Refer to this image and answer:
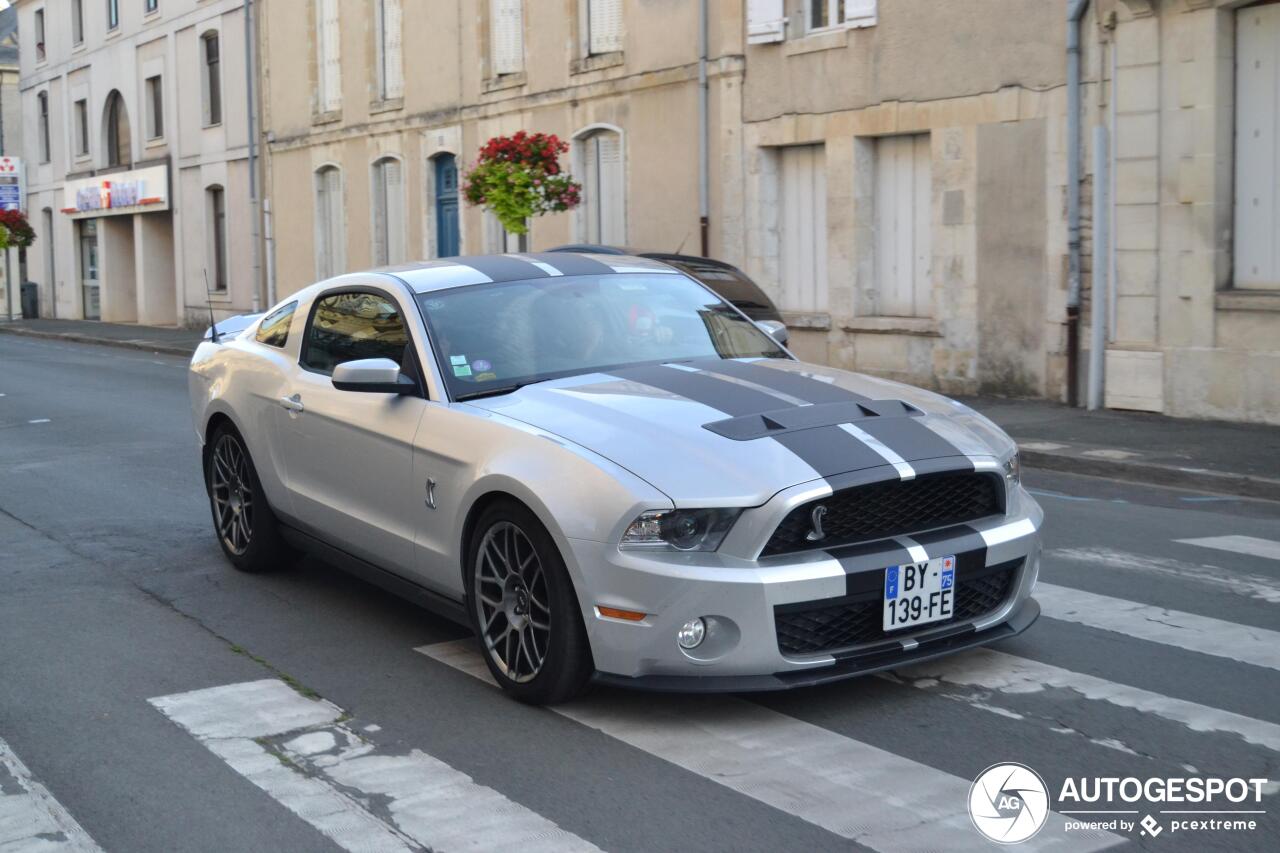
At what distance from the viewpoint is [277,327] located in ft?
25.1

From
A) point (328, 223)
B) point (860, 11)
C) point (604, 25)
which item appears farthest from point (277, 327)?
Answer: point (328, 223)

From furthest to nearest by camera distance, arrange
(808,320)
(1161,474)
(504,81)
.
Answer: (504,81)
(808,320)
(1161,474)

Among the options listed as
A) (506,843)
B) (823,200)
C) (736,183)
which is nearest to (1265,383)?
(823,200)

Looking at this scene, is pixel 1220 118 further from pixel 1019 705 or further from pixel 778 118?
pixel 1019 705

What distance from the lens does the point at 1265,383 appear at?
1317 cm

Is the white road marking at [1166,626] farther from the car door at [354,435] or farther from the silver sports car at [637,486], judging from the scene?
the car door at [354,435]

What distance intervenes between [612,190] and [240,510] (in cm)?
1571

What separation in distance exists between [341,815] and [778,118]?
15.8 metres

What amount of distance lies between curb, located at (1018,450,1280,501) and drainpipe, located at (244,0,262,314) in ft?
80.2

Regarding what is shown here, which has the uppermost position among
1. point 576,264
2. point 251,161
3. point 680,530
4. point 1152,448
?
point 251,161

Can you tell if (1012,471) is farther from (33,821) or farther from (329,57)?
(329,57)

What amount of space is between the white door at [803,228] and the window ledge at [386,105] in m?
11.1

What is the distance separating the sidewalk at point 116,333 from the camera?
30.9 m

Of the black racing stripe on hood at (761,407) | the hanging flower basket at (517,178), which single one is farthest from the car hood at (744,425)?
the hanging flower basket at (517,178)
